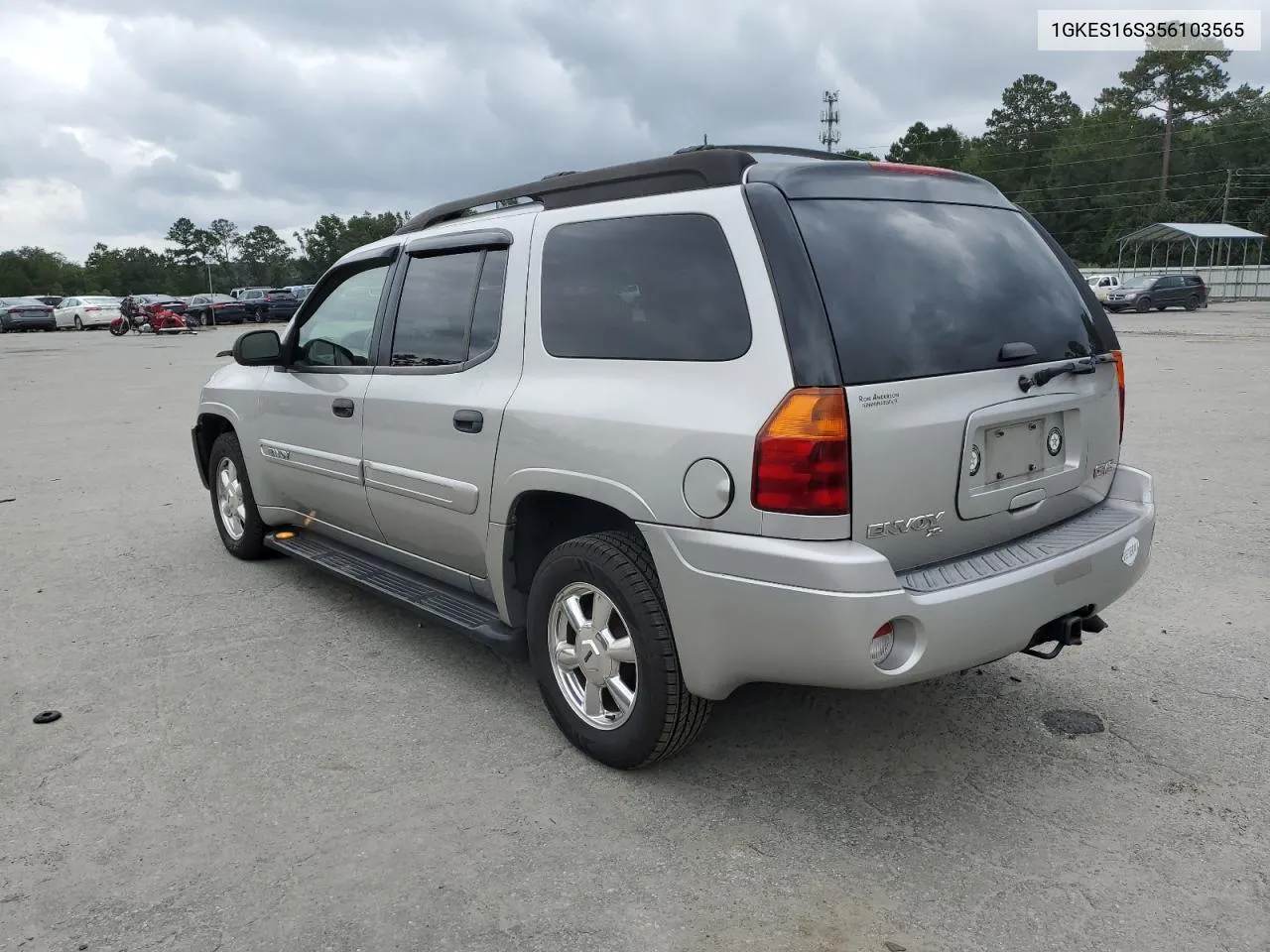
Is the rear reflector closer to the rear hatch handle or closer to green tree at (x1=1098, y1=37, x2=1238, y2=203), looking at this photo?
the rear hatch handle

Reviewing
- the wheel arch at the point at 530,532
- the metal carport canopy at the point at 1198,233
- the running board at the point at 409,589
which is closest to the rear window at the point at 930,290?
the wheel arch at the point at 530,532

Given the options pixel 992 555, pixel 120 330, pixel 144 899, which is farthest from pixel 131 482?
pixel 120 330

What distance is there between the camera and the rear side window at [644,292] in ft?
9.39

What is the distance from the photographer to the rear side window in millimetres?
2863

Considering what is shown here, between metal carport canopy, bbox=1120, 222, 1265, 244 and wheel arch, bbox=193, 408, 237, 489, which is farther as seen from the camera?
metal carport canopy, bbox=1120, 222, 1265, 244

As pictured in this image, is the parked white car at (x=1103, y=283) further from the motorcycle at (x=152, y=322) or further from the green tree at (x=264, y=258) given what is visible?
the green tree at (x=264, y=258)

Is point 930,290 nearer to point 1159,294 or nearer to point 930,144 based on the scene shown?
point 1159,294

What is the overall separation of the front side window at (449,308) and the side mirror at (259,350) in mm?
1074

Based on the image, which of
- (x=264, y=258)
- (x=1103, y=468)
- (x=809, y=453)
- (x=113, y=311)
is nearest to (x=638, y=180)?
(x=809, y=453)

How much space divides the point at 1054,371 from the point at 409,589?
2.59 meters

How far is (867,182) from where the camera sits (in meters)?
3.03

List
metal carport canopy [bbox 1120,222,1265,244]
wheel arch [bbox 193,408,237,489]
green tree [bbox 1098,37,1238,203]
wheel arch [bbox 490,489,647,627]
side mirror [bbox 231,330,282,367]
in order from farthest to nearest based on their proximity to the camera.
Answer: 1. green tree [bbox 1098,37,1238,203]
2. metal carport canopy [bbox 1120,222,1265,244]
3. wheel arch [bbox 193,408,237,489]
4. side mirror [bbox 231,330,282,367]
5. wheel arch [bbox 490,489,647,627]

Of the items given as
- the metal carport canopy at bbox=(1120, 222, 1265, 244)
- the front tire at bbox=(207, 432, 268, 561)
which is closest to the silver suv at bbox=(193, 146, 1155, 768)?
the front tire at bbox=(207, 432, 268, 561)

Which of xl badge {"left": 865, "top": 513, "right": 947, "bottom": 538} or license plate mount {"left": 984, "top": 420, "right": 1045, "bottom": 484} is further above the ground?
license plate mount {"left": 984, "top": 420, "right": 1045, "bottom": 484}
